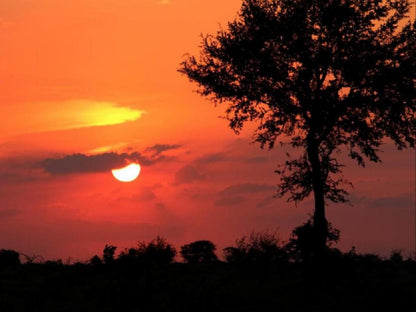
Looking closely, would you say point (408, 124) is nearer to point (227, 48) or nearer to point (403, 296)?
point (227, 48)

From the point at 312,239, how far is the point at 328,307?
16.6 ft

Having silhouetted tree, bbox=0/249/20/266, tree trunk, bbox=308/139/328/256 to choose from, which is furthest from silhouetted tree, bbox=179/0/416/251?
silhouetted tree, bbox=0/249/20/266

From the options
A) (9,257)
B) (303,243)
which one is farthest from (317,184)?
(9,257)

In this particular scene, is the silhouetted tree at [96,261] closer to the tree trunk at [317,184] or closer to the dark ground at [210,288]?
the dark ground at [210,288]

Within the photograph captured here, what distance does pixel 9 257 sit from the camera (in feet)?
159

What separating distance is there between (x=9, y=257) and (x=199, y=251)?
12931mm

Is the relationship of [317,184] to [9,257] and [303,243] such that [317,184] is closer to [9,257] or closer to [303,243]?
[303,243]

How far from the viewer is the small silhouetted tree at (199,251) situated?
52750 mm

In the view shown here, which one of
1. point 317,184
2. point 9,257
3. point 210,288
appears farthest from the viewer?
point 9,257

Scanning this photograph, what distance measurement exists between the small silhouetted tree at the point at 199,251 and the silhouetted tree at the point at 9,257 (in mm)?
11052

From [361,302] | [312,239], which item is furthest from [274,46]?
[361,302]

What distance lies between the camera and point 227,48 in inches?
1670

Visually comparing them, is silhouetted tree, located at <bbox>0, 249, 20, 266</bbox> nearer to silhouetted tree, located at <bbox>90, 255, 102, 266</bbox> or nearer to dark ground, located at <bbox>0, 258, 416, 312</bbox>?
dark ground, located at <bbox>0, 258, 416, 312</bbox>

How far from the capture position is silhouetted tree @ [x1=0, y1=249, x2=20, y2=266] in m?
48.0
